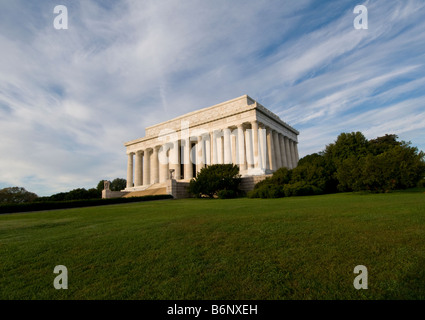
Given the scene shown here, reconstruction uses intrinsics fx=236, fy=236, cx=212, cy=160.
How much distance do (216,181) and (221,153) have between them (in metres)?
15.8

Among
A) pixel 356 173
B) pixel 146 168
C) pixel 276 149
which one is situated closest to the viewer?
pixel 356 173

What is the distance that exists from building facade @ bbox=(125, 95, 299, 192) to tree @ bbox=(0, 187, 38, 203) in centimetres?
2509

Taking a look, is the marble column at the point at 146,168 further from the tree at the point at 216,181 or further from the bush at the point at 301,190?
the bush at the point at 301,190

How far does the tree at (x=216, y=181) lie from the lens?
32.8 metres

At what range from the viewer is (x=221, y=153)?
4766cm

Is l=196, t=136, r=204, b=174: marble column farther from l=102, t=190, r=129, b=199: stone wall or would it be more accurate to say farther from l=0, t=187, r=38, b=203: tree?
l=0, t=187, r=38, b=203: tree

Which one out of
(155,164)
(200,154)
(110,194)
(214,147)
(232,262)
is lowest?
(232,262)

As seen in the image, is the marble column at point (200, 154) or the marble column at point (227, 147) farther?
the marble column at point (200, 154)

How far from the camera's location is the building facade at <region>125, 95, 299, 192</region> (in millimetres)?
43250

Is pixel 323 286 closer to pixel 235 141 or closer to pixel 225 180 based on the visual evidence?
pixel 225 180

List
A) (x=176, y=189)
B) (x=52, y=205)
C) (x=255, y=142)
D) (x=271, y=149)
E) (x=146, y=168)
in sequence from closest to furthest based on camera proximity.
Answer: (x=52, y=205) < (x=176, y=189) < (x=255, y=142) < (x=271, y=149) < (x=146, y=168)

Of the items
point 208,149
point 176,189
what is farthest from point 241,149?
point 176,189

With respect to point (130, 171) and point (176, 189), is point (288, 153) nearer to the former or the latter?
point (176, 189)

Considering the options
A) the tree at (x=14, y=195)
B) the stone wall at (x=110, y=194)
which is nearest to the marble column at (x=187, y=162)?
the stone wall at (x=110, y=194)
